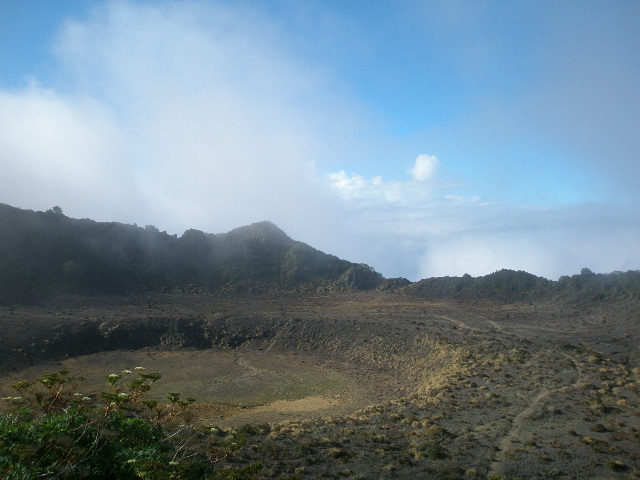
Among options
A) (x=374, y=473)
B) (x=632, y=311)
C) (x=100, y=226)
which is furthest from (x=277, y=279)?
(x=374, y=473)

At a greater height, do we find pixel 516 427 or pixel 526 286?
pixel 526 286

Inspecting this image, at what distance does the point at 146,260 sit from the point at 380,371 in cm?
4000

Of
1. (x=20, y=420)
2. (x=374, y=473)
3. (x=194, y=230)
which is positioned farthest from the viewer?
(x=194, y=230)

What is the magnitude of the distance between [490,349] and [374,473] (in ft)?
71.7

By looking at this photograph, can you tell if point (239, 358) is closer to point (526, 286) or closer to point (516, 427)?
point (516, 427)

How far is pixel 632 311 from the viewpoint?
129ft

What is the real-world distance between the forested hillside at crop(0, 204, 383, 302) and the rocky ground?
175 inches

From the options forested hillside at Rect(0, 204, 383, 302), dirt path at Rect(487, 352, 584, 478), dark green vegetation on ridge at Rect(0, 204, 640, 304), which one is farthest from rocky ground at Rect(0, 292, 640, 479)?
forested hillside at Rect(0, 204, 383, 302)

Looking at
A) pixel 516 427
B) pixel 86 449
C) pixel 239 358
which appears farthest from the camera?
pixel 239 358

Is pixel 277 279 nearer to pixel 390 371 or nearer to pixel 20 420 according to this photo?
pixel 390 371

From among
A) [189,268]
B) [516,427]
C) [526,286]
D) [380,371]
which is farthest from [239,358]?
[526,286]

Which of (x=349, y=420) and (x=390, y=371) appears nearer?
(x=349, y=420)

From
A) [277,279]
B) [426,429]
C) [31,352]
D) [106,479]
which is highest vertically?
[277,279]

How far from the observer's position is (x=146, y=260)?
59219 mm
